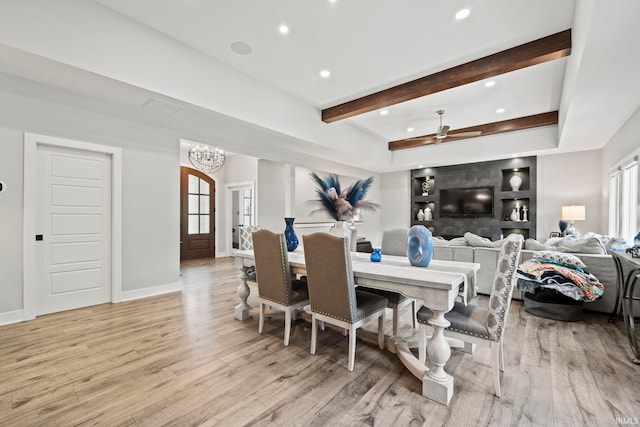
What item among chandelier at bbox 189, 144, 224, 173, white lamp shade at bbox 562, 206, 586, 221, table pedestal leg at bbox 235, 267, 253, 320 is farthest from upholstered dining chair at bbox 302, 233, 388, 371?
white lamp shade at bbox 562, 206, 586, 221

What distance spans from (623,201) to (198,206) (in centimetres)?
876

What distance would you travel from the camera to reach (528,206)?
668cm

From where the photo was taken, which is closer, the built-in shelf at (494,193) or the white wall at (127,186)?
the white wall at (127,186)

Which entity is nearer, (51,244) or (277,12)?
(277,12)

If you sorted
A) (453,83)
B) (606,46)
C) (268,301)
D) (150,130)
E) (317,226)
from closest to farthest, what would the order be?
(606,46) → (268,301) → (453,83) → (150,130) → (317,226)

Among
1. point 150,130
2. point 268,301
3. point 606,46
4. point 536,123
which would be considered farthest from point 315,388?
point 536,123

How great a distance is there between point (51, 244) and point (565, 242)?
20.7 feet

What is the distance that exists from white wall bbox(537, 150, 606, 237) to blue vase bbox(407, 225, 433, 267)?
220 inches

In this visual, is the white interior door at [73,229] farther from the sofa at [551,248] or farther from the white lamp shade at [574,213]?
the white lamp shade at [574,213]

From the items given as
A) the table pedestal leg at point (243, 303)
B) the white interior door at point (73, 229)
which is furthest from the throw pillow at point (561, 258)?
the white interior door at point (73, 229)

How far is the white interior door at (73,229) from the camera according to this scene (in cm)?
332

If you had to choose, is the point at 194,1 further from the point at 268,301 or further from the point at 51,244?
the point at 51,244

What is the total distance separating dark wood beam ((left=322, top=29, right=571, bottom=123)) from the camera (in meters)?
2.98

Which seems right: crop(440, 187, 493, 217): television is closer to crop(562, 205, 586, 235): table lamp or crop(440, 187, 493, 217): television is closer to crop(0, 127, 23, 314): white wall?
crop(562, 205, 586, 235): table lamp
